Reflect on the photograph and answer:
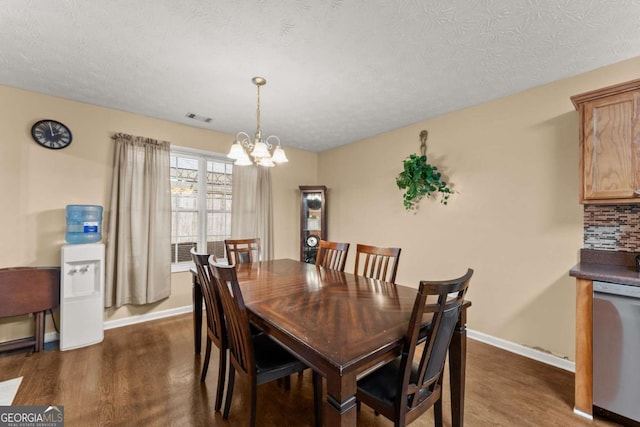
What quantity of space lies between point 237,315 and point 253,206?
9.52 feet

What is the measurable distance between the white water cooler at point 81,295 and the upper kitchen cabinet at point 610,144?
4.41 meters

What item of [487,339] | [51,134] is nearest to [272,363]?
[487,339]

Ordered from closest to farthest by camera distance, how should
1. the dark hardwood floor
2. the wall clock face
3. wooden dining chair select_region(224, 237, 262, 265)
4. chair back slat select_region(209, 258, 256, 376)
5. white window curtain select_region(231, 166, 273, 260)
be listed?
chair back slat select_region(209, 258, 256, 376)
the dark hardwood floor
the wall clock face
wooden dining chair select_region(224, 237, 262, 265)
white window curtain select_region(231, 166, 273, 260)

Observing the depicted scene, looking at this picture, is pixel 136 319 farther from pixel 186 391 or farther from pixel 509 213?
pixel 509 213

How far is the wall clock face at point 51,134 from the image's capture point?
278 centimetres

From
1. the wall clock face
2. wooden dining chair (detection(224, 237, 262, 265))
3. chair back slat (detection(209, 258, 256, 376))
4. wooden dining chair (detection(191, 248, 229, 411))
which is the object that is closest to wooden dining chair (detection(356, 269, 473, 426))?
chair back slat (detection(209, 258, 256, 376))

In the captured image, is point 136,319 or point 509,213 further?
point 136,319

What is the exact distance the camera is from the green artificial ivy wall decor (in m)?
3.20

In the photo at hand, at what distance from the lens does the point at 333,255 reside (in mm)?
2848

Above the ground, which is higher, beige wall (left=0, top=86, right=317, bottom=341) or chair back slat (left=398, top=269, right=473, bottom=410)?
beige wall (left=0, top=86, right=317, bottom=341)

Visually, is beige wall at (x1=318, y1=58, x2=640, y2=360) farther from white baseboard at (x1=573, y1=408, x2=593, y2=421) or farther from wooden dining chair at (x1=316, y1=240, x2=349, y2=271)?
wooden dining chair at (x1=316, y1=240, x2=349, y2=271)

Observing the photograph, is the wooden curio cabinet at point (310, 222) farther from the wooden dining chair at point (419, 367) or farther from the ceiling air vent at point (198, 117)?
the wooden dining chair at point (419, 367)

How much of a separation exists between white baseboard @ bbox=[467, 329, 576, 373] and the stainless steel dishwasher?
0.63 m

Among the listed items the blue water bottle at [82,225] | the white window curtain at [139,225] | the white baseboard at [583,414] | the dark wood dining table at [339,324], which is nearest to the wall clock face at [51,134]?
the white window curtain at [139,225]
